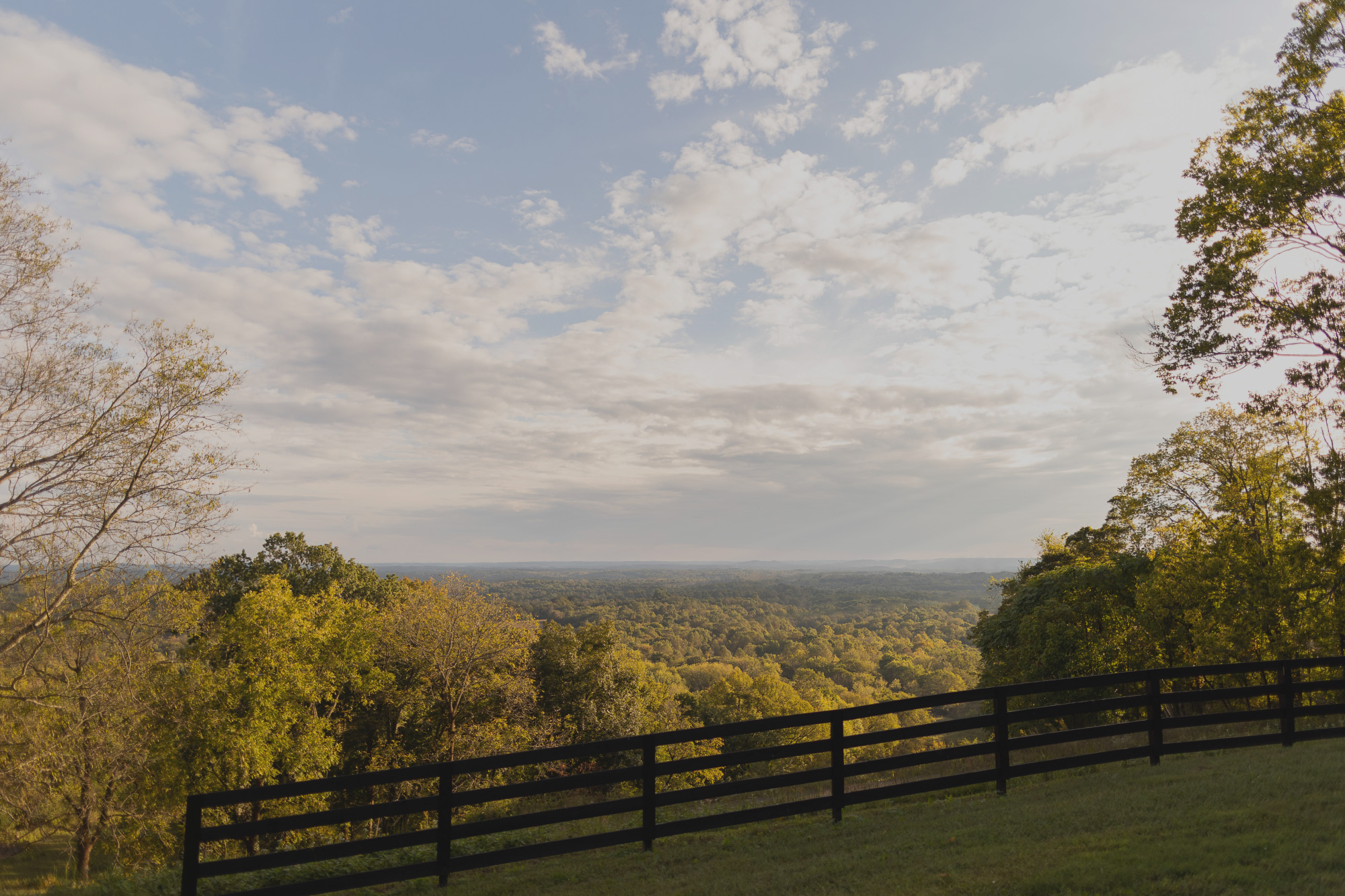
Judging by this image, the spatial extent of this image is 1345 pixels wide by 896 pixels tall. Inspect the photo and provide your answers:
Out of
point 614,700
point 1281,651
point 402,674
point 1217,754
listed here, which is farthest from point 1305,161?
point 402,674

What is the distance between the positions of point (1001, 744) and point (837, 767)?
2061 mm

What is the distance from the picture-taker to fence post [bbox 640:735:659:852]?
6660 millimetres

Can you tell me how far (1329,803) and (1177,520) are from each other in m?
23.7

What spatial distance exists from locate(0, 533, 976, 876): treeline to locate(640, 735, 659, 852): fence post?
1250cm

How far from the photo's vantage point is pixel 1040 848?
17.4ft

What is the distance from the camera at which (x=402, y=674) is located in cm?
2811

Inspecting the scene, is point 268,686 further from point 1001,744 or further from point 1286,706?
point 1286,706

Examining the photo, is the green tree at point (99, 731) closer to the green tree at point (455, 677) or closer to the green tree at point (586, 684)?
the green tree at point (455, 677)

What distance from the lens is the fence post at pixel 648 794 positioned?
21.9ft

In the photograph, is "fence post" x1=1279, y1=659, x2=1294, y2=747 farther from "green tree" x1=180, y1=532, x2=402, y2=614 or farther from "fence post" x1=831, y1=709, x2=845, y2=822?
"green tree" x1=180, y1=532, x2=402, y2=614

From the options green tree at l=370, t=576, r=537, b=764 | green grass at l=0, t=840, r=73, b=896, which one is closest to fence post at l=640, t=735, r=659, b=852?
green tree at l=370, t=576, r=537, b=764

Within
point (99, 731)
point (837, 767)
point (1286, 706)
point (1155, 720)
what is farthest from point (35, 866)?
point (1286, 706)

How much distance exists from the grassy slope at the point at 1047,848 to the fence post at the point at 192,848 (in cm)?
196

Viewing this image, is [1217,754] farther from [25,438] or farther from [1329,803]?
[25,438]
